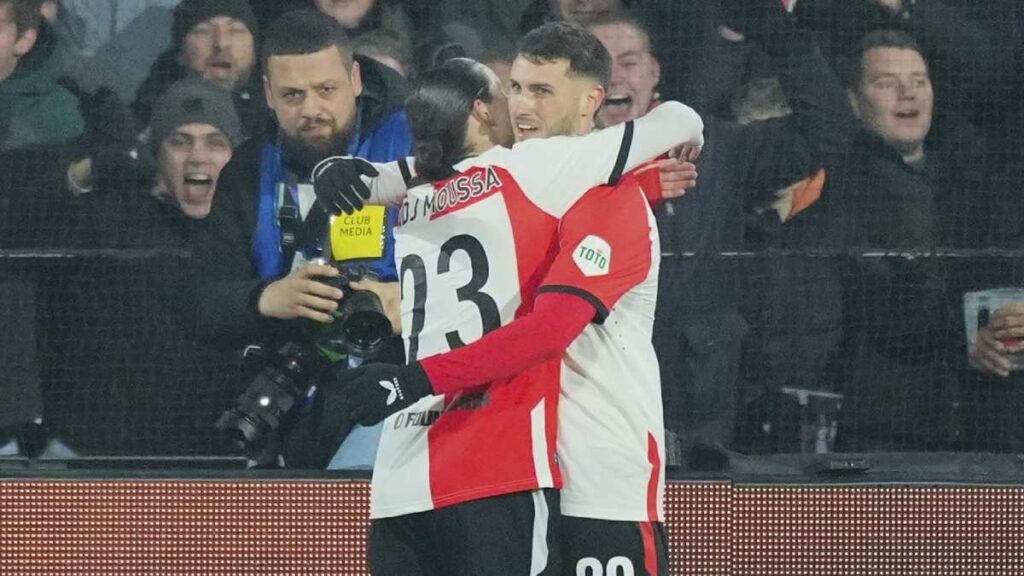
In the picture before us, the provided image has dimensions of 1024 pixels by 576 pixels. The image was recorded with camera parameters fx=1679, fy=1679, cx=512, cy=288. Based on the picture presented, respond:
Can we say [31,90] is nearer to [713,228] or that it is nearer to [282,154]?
[282,154]

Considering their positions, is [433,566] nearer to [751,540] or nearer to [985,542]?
[751,540]

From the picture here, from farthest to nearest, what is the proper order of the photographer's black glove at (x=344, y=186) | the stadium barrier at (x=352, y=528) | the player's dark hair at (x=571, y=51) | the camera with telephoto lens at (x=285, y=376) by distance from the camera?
the stadium barrier at (x=352, y=528), the camera with telephoto lens at (x=285, y=376), the photographer's black glove at (x=344, y=186), the player's dark hair at (x=571, y=51)

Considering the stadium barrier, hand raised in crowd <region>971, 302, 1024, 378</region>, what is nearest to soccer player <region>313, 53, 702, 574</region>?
the stadium barrier

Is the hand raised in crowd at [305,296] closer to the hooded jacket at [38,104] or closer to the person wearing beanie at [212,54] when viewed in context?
the person wearing beanie at [212,54]

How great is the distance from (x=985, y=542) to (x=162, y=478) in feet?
7.76

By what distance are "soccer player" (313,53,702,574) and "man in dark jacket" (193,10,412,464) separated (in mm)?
1805

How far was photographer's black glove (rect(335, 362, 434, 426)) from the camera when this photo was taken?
279 cm

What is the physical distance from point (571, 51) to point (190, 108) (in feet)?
6.62

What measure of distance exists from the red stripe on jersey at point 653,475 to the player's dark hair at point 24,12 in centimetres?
269

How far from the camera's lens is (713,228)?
189 inches

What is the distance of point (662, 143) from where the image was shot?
3.17 meters

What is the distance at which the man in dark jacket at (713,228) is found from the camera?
4777mm

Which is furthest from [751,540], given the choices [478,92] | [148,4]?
[148,4]

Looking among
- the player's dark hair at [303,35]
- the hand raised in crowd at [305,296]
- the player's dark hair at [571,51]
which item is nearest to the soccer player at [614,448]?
the player's dark hair at [571,51]
